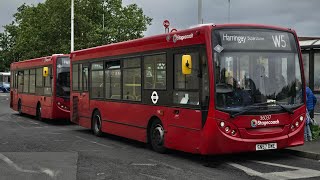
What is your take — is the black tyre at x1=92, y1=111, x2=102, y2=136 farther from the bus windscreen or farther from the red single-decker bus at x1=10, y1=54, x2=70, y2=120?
the bus windscreen

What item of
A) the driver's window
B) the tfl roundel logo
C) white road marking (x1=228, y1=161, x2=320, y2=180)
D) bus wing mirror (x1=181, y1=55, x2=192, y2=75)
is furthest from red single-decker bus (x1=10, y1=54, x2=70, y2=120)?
white road marking (x1=228, y1=161, x2=320, y2=180)

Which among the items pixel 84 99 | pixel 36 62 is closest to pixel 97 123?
pixel 84 99

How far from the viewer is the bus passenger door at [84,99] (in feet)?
53.9

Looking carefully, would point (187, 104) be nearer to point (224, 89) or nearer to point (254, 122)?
point (224, 89)

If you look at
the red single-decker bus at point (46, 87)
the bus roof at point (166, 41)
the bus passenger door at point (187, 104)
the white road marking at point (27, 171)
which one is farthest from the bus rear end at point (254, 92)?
the red single-decker bus at point (46, 87)

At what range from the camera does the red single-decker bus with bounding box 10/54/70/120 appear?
20109mm

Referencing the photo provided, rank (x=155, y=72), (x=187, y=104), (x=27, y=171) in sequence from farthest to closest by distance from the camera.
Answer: (x=155, y=72) < (x=187, y=104) < (x=27, y=171)

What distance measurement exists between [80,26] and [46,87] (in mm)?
26577

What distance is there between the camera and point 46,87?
20.9m

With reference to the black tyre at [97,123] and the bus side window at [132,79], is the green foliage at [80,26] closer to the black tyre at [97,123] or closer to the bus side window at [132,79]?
the black tyre at [97,123]

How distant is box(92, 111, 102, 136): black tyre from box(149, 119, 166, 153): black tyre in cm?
372

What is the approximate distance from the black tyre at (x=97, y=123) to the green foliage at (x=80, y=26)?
28868 mm

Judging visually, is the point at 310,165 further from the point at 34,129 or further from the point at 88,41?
the point at 88,41

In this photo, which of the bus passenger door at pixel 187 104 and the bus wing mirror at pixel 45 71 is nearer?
the bus passenger door at pixel 187 104
